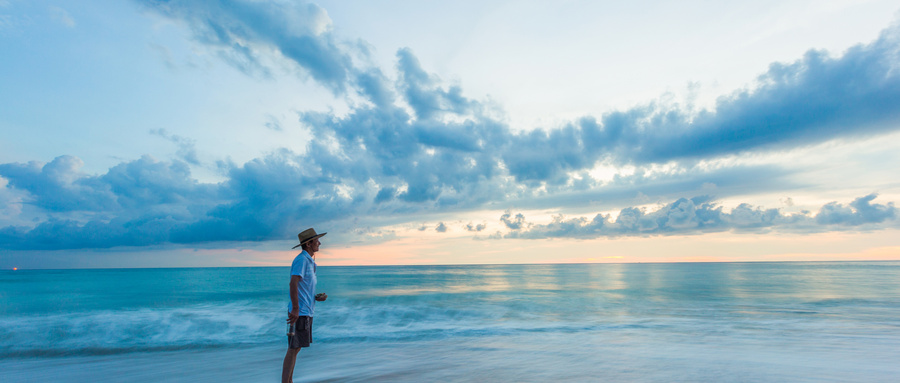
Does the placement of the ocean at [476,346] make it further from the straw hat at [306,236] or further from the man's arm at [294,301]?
the straw hat at [306,236]

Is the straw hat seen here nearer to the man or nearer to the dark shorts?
the man

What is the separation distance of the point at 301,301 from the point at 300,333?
1.37ft

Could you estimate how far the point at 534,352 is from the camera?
31.9 ft

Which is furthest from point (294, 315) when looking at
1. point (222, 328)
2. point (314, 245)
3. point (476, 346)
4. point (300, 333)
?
point (222, 328)

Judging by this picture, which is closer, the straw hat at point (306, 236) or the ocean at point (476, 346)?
the straw hat at point (306, 236)

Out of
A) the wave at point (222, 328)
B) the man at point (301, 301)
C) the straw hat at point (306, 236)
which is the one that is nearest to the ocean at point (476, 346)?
the wave at point (222, 328)

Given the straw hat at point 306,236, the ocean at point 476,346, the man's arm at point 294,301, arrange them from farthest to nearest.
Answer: the ocean at point 476,346, the straw hat at point 306,236, the man's arm at point 294,301

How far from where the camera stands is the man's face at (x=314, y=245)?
18.5 ft

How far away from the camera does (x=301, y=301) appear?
5504 millimetres

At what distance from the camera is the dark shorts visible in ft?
17.7

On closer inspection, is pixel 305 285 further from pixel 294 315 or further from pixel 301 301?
pixel 294 315

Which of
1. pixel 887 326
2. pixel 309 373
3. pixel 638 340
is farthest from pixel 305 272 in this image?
pixel 887 326

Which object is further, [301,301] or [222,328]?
[222,328]

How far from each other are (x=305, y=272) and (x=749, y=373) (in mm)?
7967
